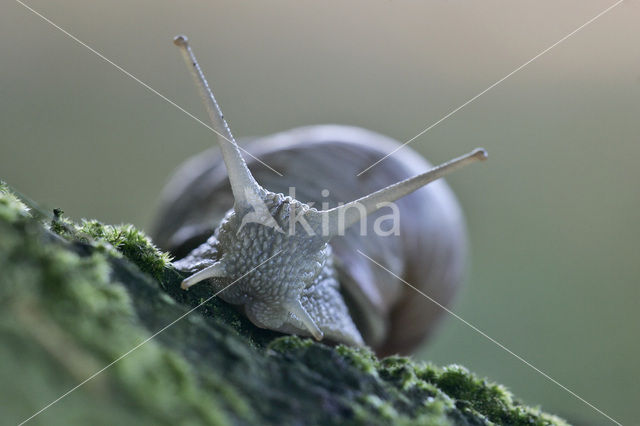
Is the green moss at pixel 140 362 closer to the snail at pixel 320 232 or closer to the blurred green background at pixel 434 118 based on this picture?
the snail at pixel 320 232

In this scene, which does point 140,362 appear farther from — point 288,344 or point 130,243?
point 130,243

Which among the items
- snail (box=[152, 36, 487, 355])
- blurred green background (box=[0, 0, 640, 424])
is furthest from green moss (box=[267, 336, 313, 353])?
blurred green background (box=[0, 0, 640, 424])

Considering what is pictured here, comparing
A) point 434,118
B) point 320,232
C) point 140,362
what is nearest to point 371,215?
point 320,232

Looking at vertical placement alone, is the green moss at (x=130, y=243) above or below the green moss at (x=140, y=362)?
above

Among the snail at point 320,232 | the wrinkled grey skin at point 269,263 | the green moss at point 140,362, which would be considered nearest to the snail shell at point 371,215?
the snail at point 320,232

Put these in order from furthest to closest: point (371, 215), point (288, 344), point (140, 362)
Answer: point (371, 215) → point (288, 344) → point (140, 362)

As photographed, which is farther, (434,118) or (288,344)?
(434,118)

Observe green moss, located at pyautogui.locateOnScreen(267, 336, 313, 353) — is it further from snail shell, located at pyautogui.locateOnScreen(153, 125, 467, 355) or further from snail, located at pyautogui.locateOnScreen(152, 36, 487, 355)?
snail shell, located at pyautogui.locateOnScreen(153, 125, 467, 355)
